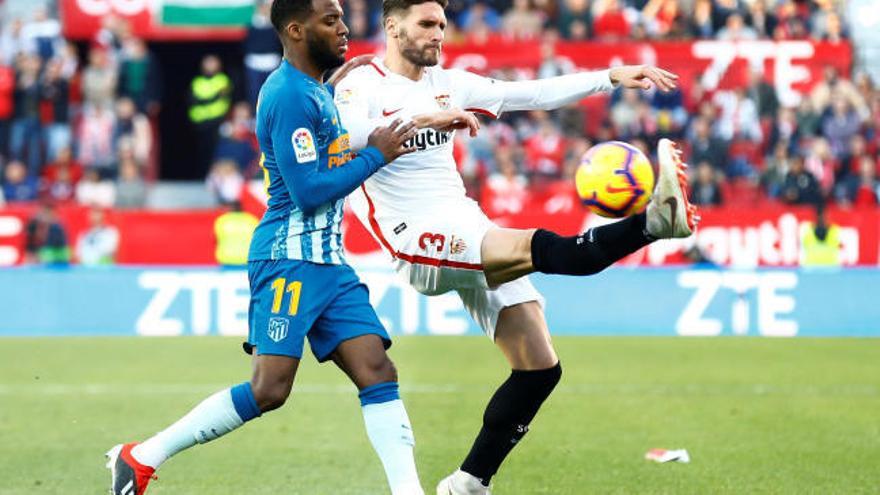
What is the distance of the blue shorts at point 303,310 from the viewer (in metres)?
5.75

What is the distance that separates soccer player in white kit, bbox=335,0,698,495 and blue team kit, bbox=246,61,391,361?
0.50 metres

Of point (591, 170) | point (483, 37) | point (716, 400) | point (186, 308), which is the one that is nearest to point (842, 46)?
point (483, 37)

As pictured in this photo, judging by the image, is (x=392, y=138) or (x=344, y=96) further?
(x=344, y=96)

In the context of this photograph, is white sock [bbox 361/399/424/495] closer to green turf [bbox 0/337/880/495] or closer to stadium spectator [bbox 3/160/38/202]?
green turf [bbox 0/337/880/495]

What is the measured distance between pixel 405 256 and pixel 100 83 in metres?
15.8

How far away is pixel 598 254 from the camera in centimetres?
596

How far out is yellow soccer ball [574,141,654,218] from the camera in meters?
6.24

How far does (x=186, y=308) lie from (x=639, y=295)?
4623 millimetres

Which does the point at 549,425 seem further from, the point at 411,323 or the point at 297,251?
the point at 411,323

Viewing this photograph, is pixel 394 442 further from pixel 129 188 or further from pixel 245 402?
pixel 129 188

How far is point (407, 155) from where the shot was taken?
6.67 m

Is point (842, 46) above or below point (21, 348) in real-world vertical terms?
above

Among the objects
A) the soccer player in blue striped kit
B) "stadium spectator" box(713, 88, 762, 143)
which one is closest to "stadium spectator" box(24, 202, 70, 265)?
Result: "stadium spectator" box(713, 88, 762, 143)

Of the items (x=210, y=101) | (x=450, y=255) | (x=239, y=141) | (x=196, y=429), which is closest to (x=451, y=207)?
(x=450, y=255)
